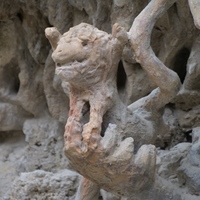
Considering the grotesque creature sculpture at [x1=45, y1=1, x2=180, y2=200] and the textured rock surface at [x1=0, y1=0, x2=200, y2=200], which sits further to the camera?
the textured rock surface at [x1=0, y1=0, x2=200, y2=200]

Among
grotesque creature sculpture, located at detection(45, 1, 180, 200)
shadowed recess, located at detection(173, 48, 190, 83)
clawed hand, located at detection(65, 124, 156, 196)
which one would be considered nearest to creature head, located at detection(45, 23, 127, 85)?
grotesque creature sculpture, located at detection(45, 1, 180, 200)

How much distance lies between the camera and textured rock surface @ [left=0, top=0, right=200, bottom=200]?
4.54 ft

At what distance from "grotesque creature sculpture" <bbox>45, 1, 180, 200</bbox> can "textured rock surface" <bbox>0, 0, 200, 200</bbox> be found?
0.35 feet

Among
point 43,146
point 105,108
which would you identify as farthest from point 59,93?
point 105,108

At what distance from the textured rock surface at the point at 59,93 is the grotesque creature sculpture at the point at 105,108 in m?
0.11

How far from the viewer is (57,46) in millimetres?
1103

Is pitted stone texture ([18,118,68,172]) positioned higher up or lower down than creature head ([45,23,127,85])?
lower down

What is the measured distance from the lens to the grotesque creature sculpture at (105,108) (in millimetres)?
1077

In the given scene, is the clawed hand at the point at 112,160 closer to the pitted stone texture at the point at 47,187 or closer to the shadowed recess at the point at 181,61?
the pitted stone texture at the point at 47,187

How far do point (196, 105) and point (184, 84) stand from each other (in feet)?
0.27

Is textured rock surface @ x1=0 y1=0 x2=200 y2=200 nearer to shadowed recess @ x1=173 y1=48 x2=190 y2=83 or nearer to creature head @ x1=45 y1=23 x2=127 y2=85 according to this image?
shadowed recess @ x1=173 y1=48 x2=190 y2=83

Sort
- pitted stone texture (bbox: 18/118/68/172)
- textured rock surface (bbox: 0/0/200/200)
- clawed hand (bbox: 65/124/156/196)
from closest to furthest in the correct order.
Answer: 1. clawed hand (bbox: 65/124/156/196)
2. textured rock surface (bbox: 0/0/200/200)
3. pitted stone texture (bbox: 18/118/68/172)

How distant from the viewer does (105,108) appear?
1.11m

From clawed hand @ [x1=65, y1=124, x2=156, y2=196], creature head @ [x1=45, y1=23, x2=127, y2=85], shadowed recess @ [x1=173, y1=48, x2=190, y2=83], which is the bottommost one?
clawed hand @ [x1=65, y1=124, x2=156, y2=196]
